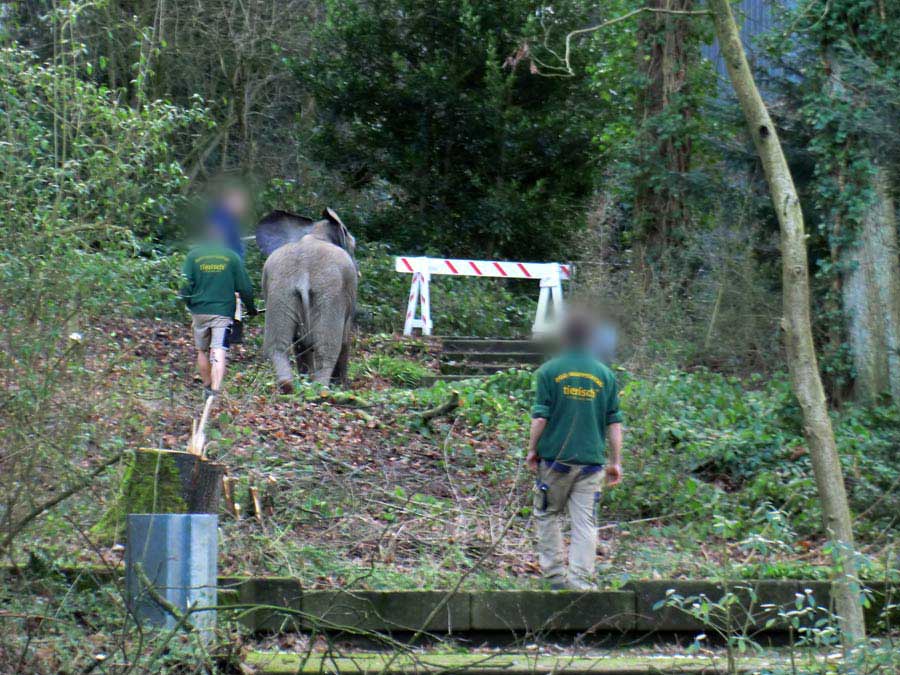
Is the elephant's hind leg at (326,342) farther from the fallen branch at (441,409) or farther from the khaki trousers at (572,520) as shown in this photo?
the khaki trousers at (572,520)

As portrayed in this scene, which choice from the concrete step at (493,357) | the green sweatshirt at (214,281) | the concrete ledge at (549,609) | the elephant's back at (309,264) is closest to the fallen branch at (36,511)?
the concrete ledge at (549,609)

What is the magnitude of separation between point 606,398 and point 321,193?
17.1 m

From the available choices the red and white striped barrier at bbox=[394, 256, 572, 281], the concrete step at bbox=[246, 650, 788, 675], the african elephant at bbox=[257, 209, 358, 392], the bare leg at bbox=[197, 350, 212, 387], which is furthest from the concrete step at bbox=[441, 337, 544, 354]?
the concrete step at bbox=[246, 650, 788, 675]

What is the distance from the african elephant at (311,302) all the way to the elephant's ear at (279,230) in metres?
0.22

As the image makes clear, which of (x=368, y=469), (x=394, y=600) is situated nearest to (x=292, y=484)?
(x=368, y=469)

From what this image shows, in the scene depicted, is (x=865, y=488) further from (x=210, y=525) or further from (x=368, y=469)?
(x=210, y=525)

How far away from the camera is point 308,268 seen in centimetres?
1342

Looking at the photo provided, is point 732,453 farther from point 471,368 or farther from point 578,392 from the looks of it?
point 471,368

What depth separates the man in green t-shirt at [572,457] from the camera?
24.3 feet

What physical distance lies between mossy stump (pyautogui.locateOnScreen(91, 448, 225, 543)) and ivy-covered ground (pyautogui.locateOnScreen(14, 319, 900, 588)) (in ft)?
0.41

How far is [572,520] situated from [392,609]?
4.53 feet

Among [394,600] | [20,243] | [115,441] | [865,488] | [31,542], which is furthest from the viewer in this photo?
[865,488]

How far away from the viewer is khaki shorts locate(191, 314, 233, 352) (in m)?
11.7

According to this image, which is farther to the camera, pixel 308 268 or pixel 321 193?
pixel 321 193
